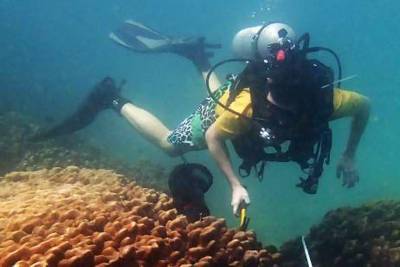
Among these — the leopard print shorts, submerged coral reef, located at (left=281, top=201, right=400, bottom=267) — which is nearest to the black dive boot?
the leopard print shorts

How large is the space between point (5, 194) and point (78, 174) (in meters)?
1.39

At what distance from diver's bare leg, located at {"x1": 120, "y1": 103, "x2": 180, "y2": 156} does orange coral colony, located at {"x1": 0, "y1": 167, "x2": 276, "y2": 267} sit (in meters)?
3.66

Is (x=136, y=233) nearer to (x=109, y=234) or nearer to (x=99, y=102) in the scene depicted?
(x=109, y=234)

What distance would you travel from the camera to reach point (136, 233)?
3969mm

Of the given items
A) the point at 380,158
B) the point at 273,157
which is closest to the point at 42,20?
the point at 380,158

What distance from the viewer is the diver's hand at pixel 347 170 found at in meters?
6.47

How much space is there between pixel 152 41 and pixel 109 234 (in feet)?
29.7

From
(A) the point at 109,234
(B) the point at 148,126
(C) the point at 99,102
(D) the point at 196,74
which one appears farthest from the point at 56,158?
(D) the point at 196,74

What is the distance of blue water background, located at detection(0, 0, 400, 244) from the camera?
22734 mm

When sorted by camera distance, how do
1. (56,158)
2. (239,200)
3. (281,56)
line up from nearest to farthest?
(239,200)
(281,56)
(56,158)

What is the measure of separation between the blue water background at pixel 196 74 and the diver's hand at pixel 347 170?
894 centimetres

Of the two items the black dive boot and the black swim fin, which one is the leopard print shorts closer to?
the black dive boot

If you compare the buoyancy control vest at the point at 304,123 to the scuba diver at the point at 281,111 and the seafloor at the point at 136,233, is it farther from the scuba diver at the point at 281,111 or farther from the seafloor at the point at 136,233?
the seafloor at the point at 136,233

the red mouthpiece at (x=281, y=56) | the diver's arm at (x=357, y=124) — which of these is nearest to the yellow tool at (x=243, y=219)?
the red mouthpiece at (x=281, y=56)
